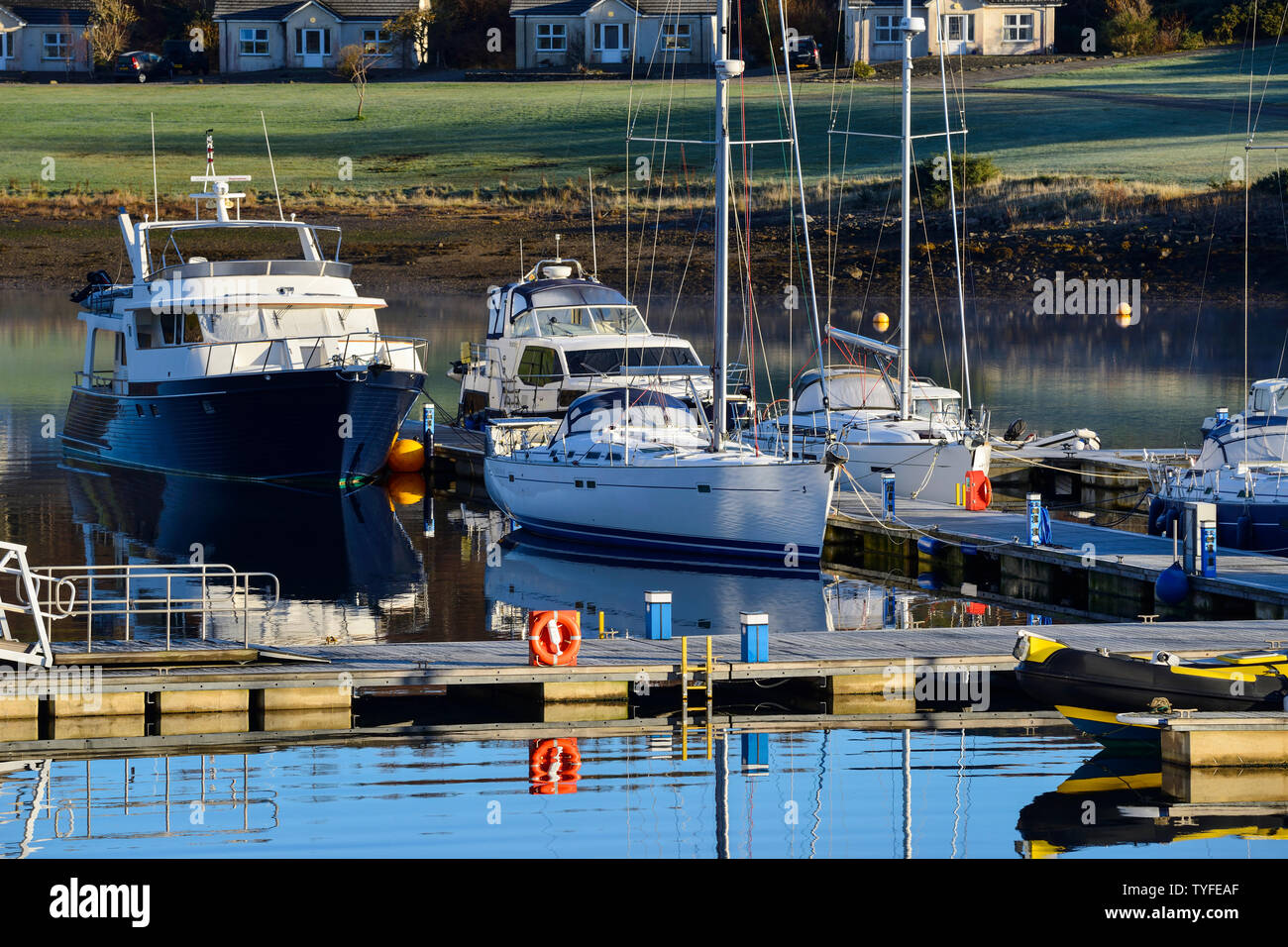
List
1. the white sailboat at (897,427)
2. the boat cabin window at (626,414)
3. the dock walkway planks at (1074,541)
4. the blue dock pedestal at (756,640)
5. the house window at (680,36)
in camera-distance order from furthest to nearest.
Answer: the house window at (680,36), the white sailboat at (897,427), the boat cabin window at (626,414), the dock walkway planks at (1074,541), the blue dock pedestal at (756,640)

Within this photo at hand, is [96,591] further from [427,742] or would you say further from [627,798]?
[627,798]

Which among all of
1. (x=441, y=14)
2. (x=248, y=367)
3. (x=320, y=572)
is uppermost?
(x=441, y=14)

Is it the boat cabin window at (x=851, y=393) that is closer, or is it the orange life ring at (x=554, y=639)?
the orange life ring at (x=554, y=639)

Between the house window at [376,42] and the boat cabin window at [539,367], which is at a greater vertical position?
the house window at [376,42]

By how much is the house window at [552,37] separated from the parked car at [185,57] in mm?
16695

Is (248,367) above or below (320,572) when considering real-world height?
above

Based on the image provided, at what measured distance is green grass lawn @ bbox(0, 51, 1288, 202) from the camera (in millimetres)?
81750

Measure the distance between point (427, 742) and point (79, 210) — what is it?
6286 cm

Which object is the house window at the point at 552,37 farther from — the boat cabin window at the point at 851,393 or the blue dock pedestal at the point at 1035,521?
the blue dock pedestal at the point at 1035,521

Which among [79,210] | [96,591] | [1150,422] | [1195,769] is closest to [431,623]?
[96,591]

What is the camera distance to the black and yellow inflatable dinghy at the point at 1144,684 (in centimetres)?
1677

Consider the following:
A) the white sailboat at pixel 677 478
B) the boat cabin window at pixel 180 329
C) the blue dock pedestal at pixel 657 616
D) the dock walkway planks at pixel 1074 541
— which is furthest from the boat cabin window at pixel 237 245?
the blue dock pedestal at pixel 657 616
